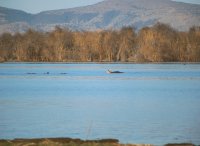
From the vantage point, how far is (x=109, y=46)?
93812 millimetres

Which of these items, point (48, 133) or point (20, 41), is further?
point (20, 41)

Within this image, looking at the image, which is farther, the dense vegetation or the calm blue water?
the dense vegetation

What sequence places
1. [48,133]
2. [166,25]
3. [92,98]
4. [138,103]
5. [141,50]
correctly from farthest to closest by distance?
[166,25], [141,50], [92,98], [138,103], [48,133]

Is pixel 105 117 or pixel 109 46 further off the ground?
pixel 109 46

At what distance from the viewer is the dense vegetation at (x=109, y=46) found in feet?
289

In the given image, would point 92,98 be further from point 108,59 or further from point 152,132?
point 108,59

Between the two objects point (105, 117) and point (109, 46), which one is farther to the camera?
point (109, 46)

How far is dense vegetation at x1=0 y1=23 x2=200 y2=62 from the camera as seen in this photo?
3472 inches

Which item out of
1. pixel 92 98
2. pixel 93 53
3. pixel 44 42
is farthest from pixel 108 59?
pixel 92 98

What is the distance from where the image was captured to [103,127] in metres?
18.3

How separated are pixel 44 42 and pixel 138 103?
2969 inches

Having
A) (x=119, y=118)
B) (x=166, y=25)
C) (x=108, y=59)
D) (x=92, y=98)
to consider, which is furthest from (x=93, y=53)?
(x=119, y=118)

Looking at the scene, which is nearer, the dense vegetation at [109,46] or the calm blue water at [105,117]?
the calm blue water at [105,117]

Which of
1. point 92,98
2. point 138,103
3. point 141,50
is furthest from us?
point 141,50
